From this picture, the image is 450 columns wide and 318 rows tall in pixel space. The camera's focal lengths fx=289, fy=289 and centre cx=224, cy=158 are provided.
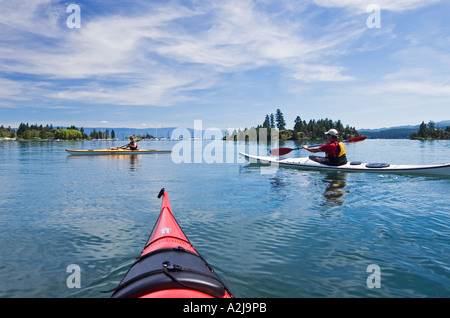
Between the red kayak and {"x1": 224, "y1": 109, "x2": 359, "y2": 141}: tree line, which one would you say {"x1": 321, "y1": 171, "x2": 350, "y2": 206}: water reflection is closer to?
the red kayak

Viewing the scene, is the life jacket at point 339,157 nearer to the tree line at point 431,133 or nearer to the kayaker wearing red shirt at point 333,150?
the kayaker wearing red shirt at point 333,150

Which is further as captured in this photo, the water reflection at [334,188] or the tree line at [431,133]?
the tree line at [431,133]

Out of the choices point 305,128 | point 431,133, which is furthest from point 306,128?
point 431,133

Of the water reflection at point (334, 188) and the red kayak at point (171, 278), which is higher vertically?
the red kayak at point (171, 278)

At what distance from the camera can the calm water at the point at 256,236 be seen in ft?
18.6

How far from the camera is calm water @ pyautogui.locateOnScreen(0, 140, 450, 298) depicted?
18.6 ft

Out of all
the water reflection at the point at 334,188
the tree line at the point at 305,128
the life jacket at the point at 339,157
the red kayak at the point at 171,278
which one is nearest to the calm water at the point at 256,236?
the water reflection at the point at 334,188

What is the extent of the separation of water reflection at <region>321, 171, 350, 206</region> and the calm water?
0.09 meters

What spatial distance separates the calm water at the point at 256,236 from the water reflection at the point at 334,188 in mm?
87

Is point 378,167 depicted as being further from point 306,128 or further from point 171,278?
point 306,128

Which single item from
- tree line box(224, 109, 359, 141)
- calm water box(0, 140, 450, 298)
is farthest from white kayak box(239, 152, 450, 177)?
tree line box(224, 109, 359, 141)

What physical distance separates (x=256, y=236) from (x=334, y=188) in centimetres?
882
